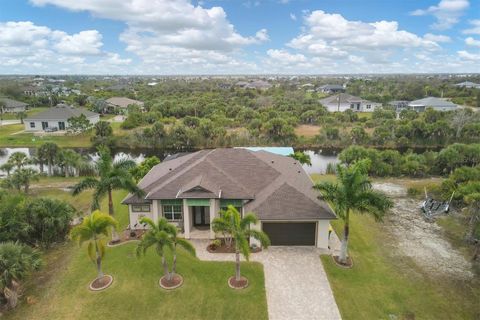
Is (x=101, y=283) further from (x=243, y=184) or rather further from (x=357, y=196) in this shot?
(x=357, y=196)

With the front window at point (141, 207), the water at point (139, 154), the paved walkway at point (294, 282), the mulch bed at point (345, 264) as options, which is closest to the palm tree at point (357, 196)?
the mulch bed at point (345, 264)

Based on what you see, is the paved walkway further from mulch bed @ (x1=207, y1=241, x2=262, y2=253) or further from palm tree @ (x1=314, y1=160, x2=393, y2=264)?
palm tree @ (x1=314, y1=160, x2=393, y2=264)

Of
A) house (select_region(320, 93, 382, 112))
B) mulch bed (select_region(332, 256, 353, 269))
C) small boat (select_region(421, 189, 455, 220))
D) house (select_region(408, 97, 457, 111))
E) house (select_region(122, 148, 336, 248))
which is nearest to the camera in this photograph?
mulch bed (select_region(332, 256, 353, 269))

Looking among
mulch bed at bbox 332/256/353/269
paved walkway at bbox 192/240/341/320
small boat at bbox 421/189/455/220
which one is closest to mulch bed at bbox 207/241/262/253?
paved walkway at bbox 192/240/341/320

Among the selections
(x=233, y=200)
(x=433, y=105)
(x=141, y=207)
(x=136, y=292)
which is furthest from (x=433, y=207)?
(x=433, y=105)

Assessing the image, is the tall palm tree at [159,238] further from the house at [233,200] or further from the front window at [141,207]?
the front window at [141,207]
